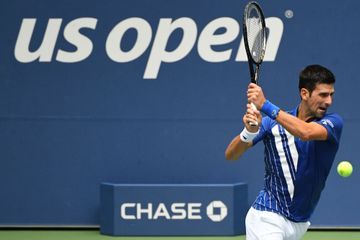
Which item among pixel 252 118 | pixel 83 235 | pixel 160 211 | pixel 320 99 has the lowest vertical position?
pixel 83 235

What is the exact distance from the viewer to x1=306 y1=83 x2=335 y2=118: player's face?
17.2 ft

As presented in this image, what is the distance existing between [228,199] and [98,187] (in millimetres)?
1302

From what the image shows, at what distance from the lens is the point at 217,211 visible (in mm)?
8602

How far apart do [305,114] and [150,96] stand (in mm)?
3687

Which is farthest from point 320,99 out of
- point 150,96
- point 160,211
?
point 150,96

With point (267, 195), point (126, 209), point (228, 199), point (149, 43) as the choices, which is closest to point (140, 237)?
point (126, 209)

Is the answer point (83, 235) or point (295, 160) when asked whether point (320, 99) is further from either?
point (83, 235)

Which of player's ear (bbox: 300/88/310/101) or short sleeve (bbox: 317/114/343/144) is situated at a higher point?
player's ear (bbox: 300/88/310/101)

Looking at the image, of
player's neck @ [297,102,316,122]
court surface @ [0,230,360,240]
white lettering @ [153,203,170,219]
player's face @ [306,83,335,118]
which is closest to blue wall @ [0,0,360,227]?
court surface @ [0,230,360,240]

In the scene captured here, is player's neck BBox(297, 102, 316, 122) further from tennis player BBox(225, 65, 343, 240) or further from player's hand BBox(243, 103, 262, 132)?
player's hand BBox(243, 103, 262, 132)

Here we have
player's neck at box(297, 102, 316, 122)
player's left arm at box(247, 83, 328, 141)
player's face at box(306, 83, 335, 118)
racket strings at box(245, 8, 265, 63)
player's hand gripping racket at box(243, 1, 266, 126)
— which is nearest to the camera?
player's left arm at box(247, 83, 328, 141)

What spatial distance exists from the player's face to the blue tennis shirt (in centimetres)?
7

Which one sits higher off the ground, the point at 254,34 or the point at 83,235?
the point at 254,34

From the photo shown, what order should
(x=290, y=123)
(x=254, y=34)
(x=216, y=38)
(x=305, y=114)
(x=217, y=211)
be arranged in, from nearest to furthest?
1. (x=290, y=123)
2. (x=305, y=114)
3. (x=254, y=34)
4. (x=217, y=211)
5. (x=216, y=38)
